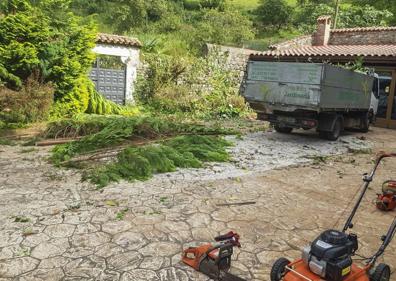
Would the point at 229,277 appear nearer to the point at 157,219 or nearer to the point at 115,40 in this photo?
the point at 157,219

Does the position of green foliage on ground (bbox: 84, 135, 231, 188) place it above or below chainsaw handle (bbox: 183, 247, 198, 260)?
above

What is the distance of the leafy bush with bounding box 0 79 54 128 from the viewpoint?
12.2 m

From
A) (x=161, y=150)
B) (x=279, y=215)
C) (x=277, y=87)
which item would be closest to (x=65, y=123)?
(x=161, y=150)

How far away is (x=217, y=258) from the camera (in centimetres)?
388

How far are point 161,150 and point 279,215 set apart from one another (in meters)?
3.32

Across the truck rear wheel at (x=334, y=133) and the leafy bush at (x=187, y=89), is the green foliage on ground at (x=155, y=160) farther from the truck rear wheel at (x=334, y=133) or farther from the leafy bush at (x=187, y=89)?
the leafy bush at (x=187, y=89)

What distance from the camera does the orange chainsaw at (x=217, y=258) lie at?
3859 millimetres

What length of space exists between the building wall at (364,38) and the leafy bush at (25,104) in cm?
1808

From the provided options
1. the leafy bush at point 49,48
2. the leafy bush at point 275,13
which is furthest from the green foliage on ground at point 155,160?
the leafy bush at point 275,13

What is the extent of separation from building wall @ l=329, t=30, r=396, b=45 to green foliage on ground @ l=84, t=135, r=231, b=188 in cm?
1666

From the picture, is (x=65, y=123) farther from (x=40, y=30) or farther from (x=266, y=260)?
(x=266, y=260)

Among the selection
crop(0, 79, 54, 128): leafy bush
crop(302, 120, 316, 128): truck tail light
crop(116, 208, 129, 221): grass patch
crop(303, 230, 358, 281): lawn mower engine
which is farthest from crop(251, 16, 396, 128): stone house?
crop(303, 230, 358, 281): lawn mower engine

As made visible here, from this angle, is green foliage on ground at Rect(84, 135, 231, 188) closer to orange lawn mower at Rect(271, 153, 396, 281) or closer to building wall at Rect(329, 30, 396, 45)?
orange lawn mower at Rect(271, 153, 396, 281)

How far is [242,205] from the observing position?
20.2 feet
